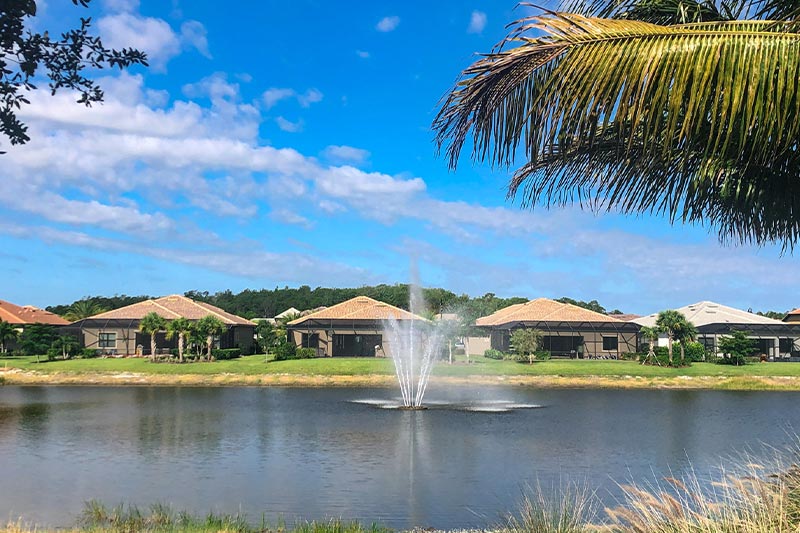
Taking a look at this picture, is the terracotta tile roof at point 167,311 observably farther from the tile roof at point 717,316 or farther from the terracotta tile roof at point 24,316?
the tile roof at point 717,316

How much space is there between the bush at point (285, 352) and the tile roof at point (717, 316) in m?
31.5

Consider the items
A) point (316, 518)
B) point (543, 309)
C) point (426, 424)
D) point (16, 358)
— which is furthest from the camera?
point (543, 309)

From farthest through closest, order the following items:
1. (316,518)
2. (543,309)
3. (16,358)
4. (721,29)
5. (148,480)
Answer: (543,309) < (16,358) < (148,480) < (316,518) < (721,29)

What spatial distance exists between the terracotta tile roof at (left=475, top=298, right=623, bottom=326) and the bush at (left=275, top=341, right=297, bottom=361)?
19.4m

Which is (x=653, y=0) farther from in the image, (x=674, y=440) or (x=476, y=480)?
(x=674, y=440)

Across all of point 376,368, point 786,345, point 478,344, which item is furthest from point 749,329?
point 376,368

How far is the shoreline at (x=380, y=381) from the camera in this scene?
49500mm

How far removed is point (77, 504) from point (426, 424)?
1738 centimetres

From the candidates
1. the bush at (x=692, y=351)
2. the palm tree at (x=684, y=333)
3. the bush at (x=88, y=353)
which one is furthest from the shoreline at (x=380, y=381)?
the bush at (x=88, y=353)

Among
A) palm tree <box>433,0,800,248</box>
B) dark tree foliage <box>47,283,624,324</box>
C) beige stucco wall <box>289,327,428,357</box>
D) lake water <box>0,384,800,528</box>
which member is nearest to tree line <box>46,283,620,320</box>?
dark tree foliage <box>47,283,624,324</box>

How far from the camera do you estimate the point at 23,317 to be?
75.2 meters

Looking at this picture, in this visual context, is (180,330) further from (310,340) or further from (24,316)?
(24,316)

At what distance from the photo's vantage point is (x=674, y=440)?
25.9 m

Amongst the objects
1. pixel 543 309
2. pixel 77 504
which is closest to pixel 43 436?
pixel 77 504
